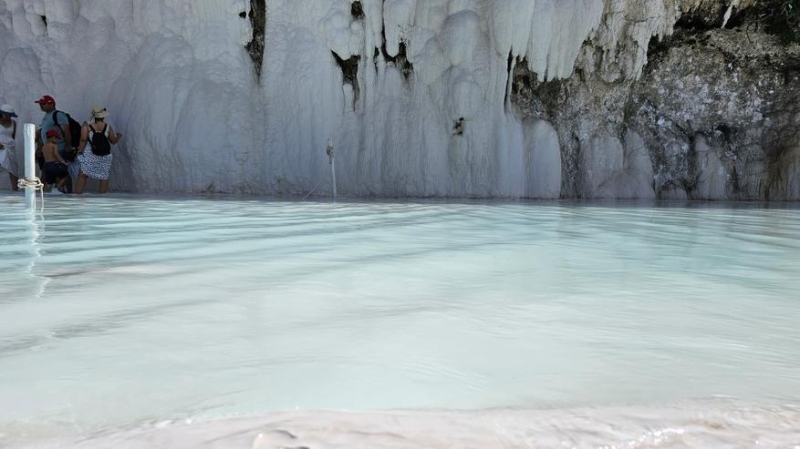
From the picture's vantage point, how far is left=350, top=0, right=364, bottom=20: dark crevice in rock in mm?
8414

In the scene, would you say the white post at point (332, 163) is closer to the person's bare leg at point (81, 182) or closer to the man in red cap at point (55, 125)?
the person's bare leg at point (81, 182)

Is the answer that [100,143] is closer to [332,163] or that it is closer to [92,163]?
[92,163]

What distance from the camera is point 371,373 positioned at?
108 cm

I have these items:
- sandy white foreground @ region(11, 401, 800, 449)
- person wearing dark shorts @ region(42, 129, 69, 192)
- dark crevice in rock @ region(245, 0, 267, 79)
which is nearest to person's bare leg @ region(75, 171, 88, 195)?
person wearing dark shorts @ region(42, 129, 69, 192)

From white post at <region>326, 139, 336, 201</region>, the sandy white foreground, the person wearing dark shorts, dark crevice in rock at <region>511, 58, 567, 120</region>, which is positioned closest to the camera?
the sandy white foreground

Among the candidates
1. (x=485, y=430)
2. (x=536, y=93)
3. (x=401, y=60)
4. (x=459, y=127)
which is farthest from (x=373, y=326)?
(x=536, y=93)

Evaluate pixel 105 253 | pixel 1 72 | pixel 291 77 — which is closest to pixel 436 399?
pixel 105 253

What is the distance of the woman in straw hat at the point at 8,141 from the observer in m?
8.21

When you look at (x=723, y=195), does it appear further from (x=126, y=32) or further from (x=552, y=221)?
(x=126, y=32)

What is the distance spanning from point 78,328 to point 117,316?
11 centimetres

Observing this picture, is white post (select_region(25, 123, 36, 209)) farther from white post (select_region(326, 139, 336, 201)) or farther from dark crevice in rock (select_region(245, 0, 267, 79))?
dark crevice in rock (select_region(245, 0, 267, 79))

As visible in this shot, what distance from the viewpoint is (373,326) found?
140cm

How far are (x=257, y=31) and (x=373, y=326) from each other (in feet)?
26.3

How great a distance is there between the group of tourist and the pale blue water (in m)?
5.15
